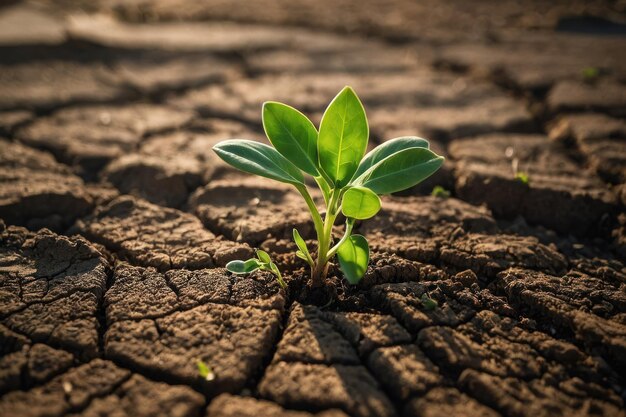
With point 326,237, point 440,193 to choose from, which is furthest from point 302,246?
point 440,193

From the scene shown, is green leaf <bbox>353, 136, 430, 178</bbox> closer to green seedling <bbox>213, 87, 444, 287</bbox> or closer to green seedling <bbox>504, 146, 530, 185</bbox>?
green seedling <bbox>213, 87, 444, 287</bbox>

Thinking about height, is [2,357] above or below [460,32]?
below

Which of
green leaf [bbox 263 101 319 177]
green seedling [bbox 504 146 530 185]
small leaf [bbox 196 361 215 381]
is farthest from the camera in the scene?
green seedling [bbox 504 146 530 185]

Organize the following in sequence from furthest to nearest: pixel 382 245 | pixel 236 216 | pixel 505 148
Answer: pixel 505 148 < pixel 236 216 < pixel 382 245

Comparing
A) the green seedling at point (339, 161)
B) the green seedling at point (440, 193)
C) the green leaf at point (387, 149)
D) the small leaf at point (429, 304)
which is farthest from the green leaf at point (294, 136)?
the green seedling at point (440, 193)

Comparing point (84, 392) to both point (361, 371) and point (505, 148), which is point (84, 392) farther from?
point (505, 148)

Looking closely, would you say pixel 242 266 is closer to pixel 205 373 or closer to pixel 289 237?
pixel 205 373

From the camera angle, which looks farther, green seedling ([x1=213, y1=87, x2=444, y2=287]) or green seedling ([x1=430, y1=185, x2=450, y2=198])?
green seedling ([x1=430, y1=185, x2=450, y2=198])

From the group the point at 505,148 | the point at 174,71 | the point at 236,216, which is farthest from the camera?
the point at 174,71

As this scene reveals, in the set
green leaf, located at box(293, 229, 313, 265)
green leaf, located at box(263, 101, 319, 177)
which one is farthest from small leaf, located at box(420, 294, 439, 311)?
green leaf, located at box(263, 101, 319, 177)

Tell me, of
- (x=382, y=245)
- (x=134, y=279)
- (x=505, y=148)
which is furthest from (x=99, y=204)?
(x=505, y=148)
